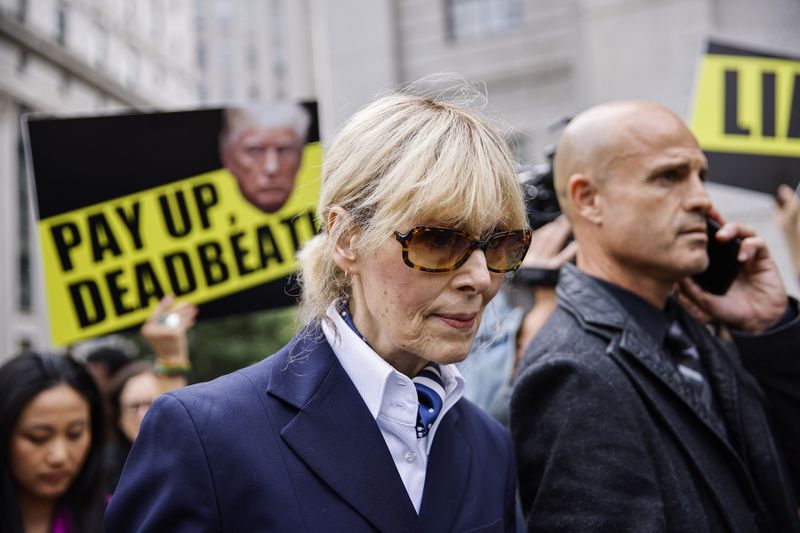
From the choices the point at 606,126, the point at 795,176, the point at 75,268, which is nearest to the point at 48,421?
the point at 75,268

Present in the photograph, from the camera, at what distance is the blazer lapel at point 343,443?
5.56 ft

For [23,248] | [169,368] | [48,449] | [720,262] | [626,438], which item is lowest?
[23,248]

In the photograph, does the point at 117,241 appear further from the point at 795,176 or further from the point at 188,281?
the point at 795,176

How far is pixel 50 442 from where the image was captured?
131 inches

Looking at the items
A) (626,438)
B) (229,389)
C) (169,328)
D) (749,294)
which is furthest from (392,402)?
(169,328)

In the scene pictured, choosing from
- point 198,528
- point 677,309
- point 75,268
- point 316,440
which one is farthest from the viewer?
point 75,268

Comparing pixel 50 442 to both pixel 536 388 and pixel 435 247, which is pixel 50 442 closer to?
pixel 536 388

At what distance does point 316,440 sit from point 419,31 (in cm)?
1265

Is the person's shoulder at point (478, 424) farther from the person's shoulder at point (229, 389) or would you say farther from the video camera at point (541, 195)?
the video camera at point (541, 195)

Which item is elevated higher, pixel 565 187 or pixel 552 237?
pixel 565 187

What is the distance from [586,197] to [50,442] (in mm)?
2358

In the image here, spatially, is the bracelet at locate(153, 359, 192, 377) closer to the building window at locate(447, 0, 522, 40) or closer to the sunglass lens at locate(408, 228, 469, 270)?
the sunglass lens at locate(408, 228, 469, 270)

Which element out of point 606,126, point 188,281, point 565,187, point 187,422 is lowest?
point 188,281

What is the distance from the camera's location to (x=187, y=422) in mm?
1637
